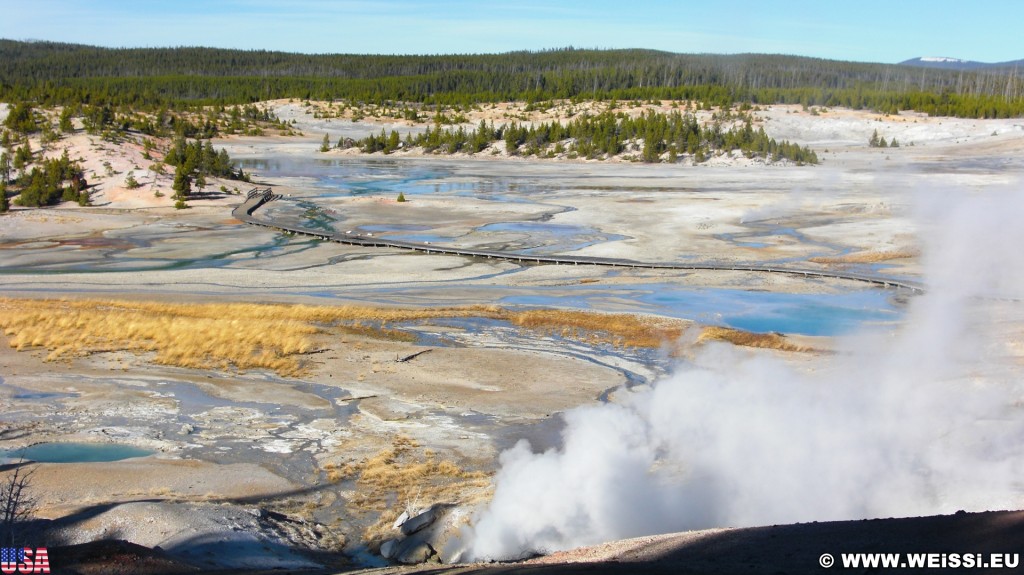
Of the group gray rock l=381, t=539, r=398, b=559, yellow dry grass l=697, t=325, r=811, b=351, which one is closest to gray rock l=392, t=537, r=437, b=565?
gray rock l=381, t=539, r=398, b=559

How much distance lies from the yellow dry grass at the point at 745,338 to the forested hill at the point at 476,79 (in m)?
56.3

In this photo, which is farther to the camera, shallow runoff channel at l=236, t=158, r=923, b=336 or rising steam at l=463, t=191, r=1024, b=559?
shallow runoff channel at l=236, t=158, r=923, b=336

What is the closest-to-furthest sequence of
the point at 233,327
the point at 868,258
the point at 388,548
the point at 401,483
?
1. the point at 388,548
2. the point at 401,483
3. the point at 233,327
4. the point at 868,258

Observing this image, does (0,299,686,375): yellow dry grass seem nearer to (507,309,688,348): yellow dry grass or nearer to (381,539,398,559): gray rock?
(507,309,688,348): yellow dry grass

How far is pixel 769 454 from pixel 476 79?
129 m

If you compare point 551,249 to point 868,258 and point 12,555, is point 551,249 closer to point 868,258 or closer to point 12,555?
point 868,258

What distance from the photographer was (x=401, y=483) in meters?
13.2

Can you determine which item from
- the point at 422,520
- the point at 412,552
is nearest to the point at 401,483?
the point at 422,520

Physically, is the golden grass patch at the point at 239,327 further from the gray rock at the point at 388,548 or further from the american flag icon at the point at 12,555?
the american flag icon at the point at 12,555

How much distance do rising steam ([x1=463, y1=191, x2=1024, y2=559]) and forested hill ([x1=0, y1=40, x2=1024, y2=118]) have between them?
6116cm

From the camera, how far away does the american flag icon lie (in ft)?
27.3

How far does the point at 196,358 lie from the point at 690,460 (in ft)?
35.2

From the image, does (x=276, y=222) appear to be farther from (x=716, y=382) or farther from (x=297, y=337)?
(x=716, y=382)

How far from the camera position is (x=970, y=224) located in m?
31.8
